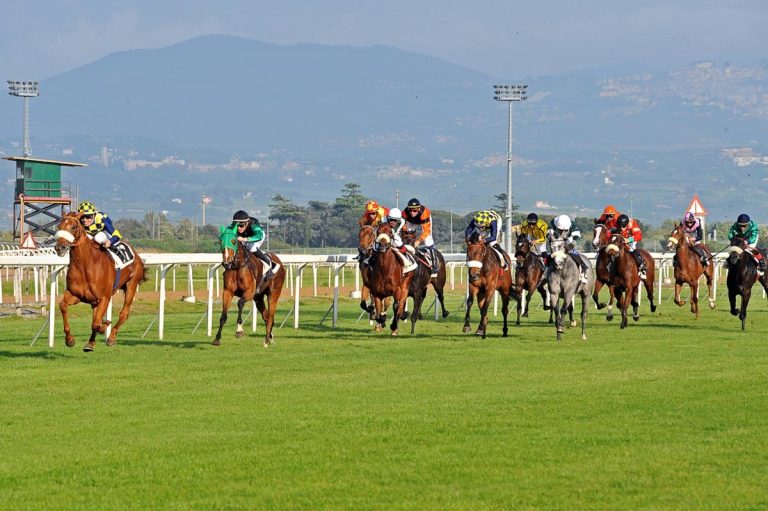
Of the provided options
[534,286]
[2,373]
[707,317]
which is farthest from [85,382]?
[707,317]

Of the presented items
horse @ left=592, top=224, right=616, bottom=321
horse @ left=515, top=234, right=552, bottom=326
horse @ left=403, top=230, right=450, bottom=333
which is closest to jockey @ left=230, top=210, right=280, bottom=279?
horse @ left=403, top=230, right=450, bottom=333

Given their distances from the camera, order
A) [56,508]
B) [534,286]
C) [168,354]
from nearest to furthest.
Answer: [56,508]
[168,354]
[534,286]

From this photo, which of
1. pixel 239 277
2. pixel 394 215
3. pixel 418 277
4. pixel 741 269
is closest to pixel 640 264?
pixel 741 269

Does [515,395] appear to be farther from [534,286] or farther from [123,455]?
[534,286]

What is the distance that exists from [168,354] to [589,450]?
9967mm

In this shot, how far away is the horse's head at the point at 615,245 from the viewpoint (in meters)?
25.9

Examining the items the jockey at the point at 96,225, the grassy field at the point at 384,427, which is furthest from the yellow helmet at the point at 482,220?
the jockey at the point at 96,225

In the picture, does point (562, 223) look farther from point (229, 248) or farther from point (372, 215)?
point (229, 248)

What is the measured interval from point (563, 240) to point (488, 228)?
1355 mm

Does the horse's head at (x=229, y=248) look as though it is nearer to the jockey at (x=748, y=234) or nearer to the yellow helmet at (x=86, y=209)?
the yellow helmet at (x=86, y=209)

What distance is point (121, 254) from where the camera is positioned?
20297 millimetres

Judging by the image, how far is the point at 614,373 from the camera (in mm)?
16891

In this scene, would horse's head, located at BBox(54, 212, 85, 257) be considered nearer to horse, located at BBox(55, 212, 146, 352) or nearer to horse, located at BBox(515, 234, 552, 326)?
horse, located at BBox(55, 212, 146, 352)

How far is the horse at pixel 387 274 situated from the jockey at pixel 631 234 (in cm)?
499
